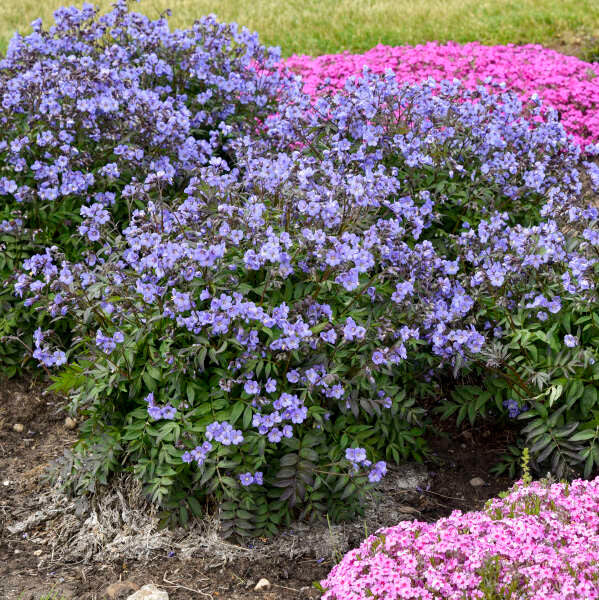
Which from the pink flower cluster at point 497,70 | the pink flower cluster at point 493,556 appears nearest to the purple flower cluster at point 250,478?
the pink flower cluster at point 493,556

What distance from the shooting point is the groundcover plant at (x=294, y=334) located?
3.13 m

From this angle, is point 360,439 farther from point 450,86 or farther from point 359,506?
point 450,86

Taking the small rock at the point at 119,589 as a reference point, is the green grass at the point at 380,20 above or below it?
above

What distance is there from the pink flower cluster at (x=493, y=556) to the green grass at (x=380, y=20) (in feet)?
29.4

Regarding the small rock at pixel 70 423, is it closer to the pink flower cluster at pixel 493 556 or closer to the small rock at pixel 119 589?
the small rock at pixel 119 589

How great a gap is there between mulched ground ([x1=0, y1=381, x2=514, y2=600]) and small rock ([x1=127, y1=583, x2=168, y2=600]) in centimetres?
5

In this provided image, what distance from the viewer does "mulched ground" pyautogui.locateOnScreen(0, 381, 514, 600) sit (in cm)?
309

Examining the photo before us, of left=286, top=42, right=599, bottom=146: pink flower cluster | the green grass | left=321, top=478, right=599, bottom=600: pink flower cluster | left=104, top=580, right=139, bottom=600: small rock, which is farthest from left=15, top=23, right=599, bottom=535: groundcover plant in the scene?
the green grass

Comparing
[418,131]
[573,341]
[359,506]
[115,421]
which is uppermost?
[418,131]

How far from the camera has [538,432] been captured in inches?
137

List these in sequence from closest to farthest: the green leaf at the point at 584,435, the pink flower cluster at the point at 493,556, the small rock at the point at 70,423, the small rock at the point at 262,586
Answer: the pink flower cluster at the point at 493,556 → the small rock at the point at 262,586 → the green leaf at the point at 584,435 → the small rock at the point at 70,423

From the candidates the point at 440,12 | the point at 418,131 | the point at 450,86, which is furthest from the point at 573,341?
the point at 440,12

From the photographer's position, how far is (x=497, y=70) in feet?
28.8

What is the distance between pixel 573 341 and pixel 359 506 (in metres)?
1.16
